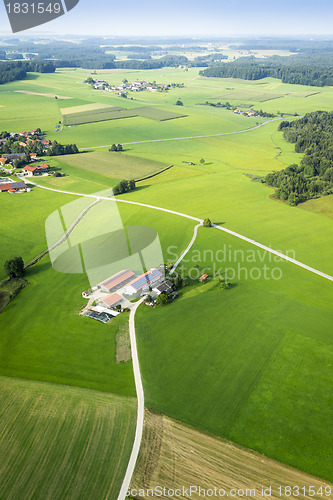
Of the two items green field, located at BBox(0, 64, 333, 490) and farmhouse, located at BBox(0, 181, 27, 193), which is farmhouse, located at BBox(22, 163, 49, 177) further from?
green field, located at BBox(0, 64, 333, 490)

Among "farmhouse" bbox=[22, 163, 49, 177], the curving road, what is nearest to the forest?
the curving road

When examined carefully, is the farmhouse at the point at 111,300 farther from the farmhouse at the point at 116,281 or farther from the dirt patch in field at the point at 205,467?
the dirt patch in field at the point at 205,467

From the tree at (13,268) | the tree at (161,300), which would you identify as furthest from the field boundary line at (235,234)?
the tree at (13,268)

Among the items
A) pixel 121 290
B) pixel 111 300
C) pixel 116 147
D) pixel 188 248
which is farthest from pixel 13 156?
pixel 111 300

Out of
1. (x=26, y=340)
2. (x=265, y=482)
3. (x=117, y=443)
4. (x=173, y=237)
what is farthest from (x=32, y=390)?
(x=173, y=237)

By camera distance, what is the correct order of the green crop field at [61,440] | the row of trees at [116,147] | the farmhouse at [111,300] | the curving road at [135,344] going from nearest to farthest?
the green crop field at [61,440] < the curving road at [135,344] < the farmhouse at [111,300] < the row of trees at [116,147]

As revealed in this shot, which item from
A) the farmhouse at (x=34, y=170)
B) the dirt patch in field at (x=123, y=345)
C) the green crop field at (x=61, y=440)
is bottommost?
the dirt patch in field at (x=123, y=345)

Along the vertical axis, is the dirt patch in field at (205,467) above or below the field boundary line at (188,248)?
below

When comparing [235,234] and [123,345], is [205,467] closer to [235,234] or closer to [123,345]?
[123,345]
